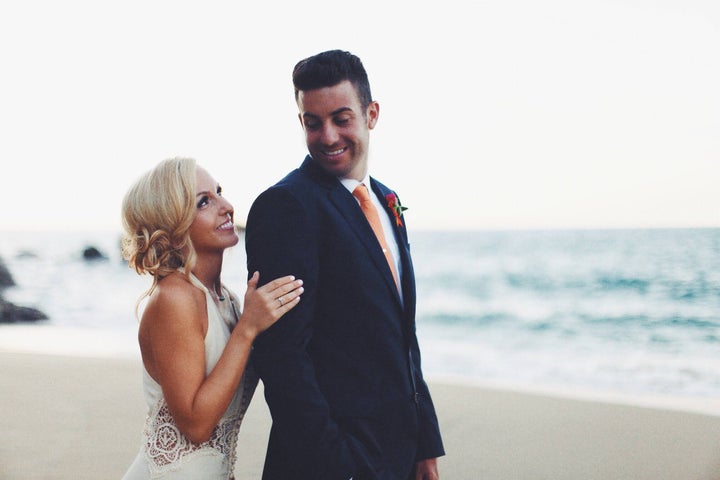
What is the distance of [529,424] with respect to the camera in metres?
5.46

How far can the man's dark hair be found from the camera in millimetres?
2102

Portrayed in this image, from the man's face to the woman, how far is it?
381mm

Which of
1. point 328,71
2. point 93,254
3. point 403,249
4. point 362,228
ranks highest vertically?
point 328,71

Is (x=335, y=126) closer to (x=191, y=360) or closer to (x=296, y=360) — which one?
(x=296, y=360)

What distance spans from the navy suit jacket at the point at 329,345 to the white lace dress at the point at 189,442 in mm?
217

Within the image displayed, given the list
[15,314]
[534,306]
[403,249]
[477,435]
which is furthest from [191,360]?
[534,306]

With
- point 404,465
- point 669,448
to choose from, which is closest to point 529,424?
point 669,448

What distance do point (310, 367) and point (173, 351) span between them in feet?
1.41

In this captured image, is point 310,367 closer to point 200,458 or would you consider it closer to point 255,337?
point 255,337

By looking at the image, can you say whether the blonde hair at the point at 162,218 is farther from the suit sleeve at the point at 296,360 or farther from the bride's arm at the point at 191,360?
the suit sleeve at the point at 296,360

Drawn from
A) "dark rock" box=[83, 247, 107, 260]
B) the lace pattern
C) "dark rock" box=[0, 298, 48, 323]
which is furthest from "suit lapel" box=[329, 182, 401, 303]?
"dark rock" box=[83, 247, 107, 260]

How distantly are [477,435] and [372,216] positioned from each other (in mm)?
3357

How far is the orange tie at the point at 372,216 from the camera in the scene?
219cm

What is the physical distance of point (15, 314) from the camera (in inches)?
515
